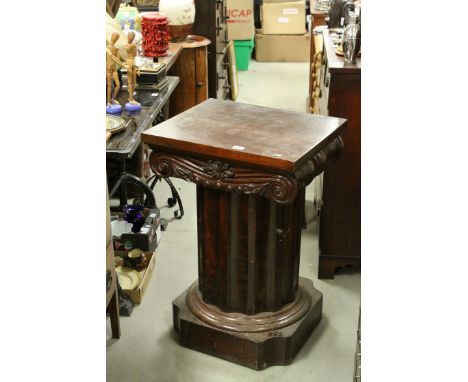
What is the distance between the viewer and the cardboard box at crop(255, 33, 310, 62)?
7.29 metres

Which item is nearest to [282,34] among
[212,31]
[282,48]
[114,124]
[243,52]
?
[282,48]

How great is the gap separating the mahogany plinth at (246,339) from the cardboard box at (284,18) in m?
5.16

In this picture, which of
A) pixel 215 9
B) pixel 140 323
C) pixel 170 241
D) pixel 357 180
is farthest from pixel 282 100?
pixel 140 323

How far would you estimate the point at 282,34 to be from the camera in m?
7.27

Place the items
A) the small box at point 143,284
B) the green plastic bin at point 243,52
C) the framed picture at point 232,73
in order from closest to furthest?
the small box at point 143,284
the framed picture at point 232,73
the green plastic bin at point 243,52

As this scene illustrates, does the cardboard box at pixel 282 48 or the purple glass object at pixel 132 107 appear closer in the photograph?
the purple glass object at pixel 132 107

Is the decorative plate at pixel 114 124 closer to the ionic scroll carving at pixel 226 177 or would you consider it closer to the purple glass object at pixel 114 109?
the purple glass object at pixel 114 109

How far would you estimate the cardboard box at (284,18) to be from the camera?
7.10 metres

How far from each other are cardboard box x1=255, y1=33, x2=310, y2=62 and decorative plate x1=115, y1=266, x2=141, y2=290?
16.2ft

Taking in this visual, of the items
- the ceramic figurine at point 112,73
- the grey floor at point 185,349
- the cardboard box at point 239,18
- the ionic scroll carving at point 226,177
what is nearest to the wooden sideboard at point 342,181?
the grey floor at point 185,349

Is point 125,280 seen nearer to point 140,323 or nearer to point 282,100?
point 140,323

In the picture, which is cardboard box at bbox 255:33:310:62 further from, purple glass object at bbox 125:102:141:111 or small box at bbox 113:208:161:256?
small box at bbox 113:208:161:256
